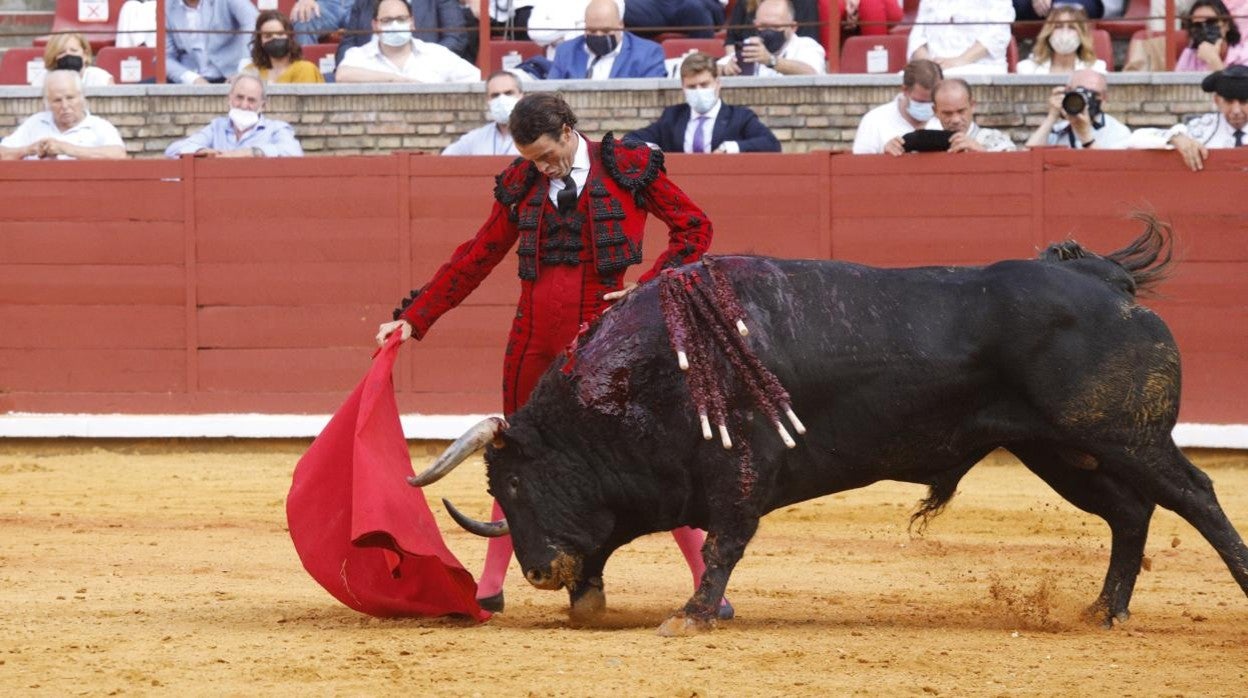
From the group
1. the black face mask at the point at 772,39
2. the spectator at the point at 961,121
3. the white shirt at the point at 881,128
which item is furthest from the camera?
the black face mask at the point at 772,39

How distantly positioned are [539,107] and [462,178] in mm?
4540

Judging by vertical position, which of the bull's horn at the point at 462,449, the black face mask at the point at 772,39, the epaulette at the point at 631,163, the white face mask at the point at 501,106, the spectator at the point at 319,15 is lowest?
the bull's horn at the point at 462,449

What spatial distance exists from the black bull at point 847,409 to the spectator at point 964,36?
5.06 meters

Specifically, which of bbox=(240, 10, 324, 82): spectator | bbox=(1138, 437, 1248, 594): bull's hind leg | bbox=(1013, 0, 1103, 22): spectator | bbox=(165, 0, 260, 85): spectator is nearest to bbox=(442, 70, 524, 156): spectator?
bbox=(240, 10, 324, 82): spectator

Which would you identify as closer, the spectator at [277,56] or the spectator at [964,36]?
the spectator at [964,36]

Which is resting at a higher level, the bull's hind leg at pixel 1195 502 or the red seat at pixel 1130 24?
the red seat at pixel 1130 24

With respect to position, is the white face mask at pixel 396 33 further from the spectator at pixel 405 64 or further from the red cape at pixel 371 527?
the red cape at pixel 371 527

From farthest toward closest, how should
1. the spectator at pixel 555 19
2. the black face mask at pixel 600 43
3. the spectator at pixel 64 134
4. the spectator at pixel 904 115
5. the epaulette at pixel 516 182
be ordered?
the spectator at pixel 555 19 → the black face mask at pixel 600 43 → the spectator at pixel 64 134 → the spectator at pixel 904 115 → the epaulette at pixel 516 182

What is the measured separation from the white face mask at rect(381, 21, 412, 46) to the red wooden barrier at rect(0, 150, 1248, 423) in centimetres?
96

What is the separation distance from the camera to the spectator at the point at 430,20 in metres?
10.2

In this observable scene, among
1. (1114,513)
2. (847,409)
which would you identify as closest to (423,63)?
(847,409)

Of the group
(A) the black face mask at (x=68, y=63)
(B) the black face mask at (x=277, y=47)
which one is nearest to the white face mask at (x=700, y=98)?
(B) the black face mask at (x=277, y=47)

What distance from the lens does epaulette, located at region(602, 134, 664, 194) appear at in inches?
196

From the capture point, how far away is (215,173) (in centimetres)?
950
